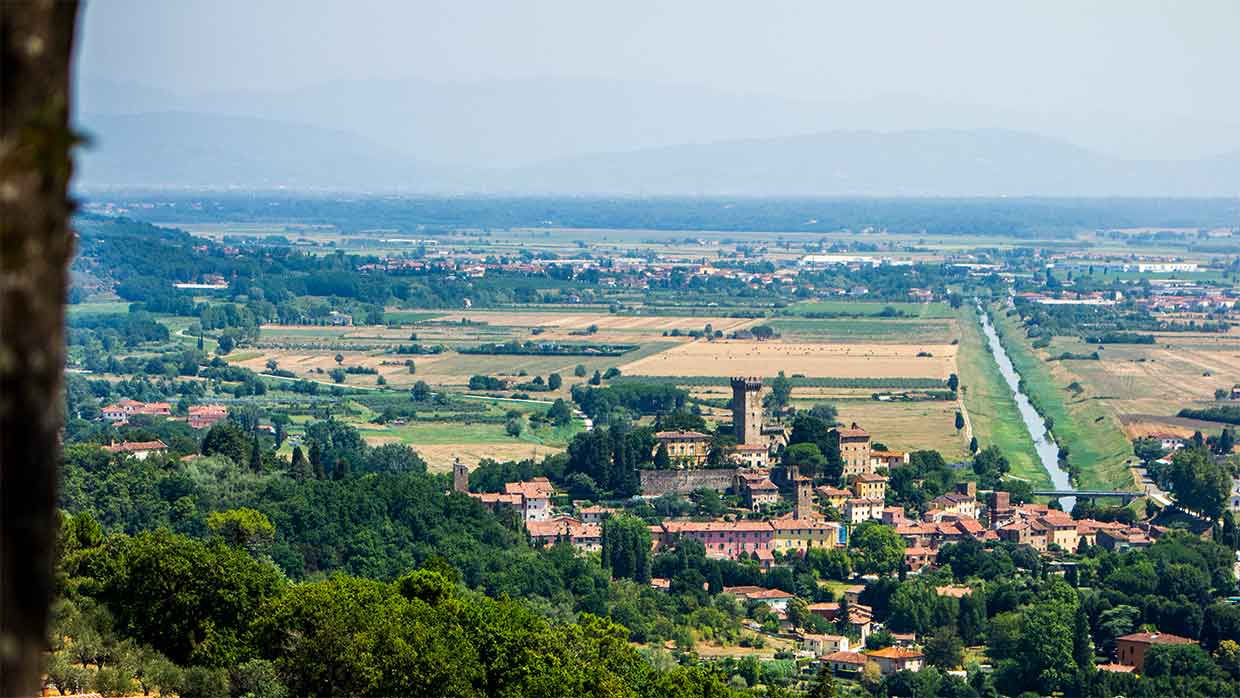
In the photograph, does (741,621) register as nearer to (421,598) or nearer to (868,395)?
(421,598)

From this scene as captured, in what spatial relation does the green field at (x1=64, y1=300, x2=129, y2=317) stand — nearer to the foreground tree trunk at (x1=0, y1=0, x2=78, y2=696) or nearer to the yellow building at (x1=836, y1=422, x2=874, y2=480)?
the yellow building at (x1=836, y1=422, x2=874, y2=480)

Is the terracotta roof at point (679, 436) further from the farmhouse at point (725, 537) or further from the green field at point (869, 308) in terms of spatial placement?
the green field at point (869, 308)

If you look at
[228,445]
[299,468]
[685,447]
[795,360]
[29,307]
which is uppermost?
[29,307]

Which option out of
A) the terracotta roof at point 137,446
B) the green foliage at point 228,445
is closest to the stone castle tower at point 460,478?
the green foliage at point 228,445

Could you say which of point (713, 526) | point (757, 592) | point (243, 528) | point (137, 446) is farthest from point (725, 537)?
point (137, 446)

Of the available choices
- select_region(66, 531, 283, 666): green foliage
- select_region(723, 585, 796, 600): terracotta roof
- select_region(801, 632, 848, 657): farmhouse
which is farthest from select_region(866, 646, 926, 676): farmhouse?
select_region(66, 531, 283, 666): green foliage

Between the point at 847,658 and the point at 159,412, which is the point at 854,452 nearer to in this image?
the point at 847,658
